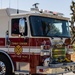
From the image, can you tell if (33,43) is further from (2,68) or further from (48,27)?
(2,68)

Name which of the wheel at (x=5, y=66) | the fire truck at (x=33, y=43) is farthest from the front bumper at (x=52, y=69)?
the wheel at (x=5, y=66)

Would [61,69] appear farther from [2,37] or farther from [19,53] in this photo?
[2,37]

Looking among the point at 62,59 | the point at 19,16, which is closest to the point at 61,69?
the point at 62,59

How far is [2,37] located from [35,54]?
1.49 m

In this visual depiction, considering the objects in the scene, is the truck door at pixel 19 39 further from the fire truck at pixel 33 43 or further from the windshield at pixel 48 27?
the windshield at pixel 48 27

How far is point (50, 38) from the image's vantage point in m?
9.45

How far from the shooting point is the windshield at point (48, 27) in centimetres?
926

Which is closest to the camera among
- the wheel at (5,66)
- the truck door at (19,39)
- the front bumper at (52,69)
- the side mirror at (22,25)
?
the front bumper at (52,69)

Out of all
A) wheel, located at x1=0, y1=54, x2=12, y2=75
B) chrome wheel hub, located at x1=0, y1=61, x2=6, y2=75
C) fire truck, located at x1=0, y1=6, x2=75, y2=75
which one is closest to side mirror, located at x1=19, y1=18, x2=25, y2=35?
fire truck, located at x1=0, y1=6, x2=75, y2=75

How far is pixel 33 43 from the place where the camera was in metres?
9.16

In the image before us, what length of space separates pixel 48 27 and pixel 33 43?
2.94ft

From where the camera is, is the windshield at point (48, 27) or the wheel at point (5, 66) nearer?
the windshield at point (48, 27)

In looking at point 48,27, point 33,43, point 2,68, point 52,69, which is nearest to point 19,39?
point 33,43

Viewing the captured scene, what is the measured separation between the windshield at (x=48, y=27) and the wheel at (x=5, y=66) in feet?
4.78
